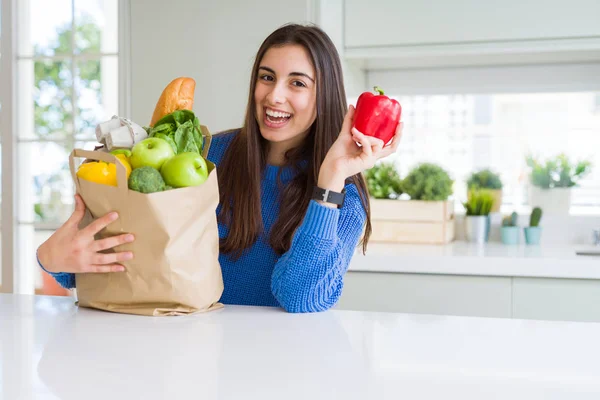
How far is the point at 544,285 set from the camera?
2.32m

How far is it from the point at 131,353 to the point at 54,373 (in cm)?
11

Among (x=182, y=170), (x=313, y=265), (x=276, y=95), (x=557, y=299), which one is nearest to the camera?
(x=182, y=170)

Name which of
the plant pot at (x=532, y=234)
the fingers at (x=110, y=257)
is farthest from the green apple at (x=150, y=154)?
the plant pot at (x=532, y=234)

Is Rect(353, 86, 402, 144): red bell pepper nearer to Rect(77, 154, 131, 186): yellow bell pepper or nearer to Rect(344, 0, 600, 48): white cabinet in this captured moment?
Rect(77, 154, 131, 186): yellow bell pepper

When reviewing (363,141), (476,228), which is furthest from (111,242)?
(476,228)

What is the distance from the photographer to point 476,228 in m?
2.86

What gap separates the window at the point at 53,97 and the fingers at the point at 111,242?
6.61ft

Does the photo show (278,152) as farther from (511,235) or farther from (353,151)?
(511,235)

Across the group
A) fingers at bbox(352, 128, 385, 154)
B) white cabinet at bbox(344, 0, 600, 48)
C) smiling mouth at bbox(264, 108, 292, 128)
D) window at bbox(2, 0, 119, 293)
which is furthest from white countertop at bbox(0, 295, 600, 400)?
window at bbox(2, 0, 119, 293)

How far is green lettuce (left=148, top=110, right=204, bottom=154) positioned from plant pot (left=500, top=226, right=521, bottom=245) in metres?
1.96

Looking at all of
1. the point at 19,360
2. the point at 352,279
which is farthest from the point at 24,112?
the point at 19,360

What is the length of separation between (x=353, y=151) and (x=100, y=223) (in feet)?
1.83

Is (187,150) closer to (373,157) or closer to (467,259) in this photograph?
(373,157)

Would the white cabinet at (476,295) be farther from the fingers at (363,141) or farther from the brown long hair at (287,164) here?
the fingers at (363,141)
